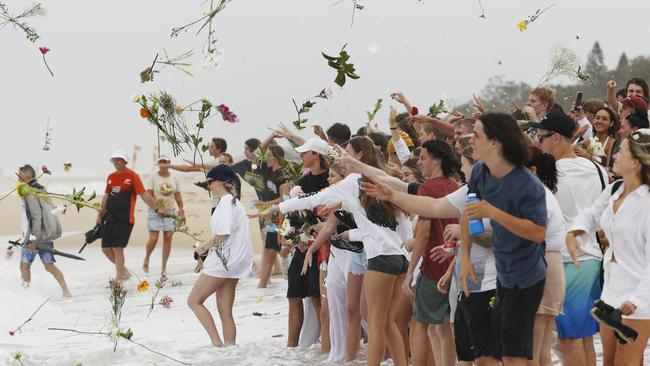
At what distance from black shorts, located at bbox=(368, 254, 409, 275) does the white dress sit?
7.01ft

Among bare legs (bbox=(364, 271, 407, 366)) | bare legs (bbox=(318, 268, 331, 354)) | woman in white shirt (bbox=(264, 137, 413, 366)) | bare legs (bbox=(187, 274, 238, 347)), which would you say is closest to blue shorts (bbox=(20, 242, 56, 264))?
bare legs (bbox=(187, 274, 238, 347))

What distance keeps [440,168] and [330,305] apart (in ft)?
7.59

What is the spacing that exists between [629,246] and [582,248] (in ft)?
2.38

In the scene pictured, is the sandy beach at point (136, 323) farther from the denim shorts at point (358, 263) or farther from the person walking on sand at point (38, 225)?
the denim shorts at point (358, 263)

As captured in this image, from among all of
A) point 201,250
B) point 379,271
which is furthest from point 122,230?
point 379,271

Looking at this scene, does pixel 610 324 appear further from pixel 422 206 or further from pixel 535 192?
pixel 422 206

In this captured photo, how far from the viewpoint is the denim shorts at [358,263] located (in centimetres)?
816

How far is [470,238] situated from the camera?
5871 mm

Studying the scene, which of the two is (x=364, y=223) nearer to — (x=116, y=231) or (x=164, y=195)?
(x=116, y=231)

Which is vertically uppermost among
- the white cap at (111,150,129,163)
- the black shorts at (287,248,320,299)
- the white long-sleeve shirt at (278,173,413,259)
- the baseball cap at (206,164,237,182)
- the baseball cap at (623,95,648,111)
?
the white cap at (111,150,129,163)

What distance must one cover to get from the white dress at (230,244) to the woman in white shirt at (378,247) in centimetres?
168

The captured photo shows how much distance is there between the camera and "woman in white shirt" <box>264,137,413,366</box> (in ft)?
24.6

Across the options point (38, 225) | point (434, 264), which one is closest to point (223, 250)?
point (434, 264)

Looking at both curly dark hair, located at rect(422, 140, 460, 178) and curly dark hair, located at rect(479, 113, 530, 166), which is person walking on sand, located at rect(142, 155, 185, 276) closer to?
curly dark hair, located at rect(422, 140, 460, 178)
